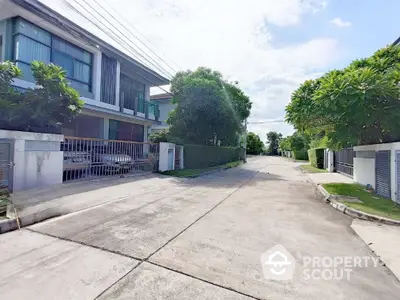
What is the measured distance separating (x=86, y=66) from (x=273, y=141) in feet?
223

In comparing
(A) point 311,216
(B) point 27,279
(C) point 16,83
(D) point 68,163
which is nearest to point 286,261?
(A) point 311,216

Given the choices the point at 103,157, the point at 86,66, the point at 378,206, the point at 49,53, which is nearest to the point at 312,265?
the point at 378,206

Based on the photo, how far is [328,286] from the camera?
9.20 ft

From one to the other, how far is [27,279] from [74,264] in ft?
1.70

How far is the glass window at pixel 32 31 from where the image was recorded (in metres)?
10.5

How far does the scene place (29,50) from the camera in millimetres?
10906

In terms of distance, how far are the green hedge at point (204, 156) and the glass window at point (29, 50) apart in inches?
376

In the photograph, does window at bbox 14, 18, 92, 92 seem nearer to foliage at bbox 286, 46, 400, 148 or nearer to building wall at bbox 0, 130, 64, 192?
building wall at bbox 0, 130, 64, 192

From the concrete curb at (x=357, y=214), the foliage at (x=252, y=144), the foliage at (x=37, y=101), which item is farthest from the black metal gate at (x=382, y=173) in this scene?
the foliage at (x=252, y=144)

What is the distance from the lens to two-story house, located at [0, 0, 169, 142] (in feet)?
34.7

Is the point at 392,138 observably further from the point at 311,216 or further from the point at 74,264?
the point at 74,264

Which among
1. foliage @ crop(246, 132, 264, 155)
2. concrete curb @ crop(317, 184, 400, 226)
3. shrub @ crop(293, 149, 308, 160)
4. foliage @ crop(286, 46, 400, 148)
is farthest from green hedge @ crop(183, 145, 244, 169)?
foliage @ crop(246, 132, 264, 155)

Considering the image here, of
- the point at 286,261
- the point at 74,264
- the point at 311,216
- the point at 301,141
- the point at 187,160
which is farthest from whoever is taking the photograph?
the point at 301,141

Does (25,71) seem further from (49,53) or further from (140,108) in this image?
(140,108)
